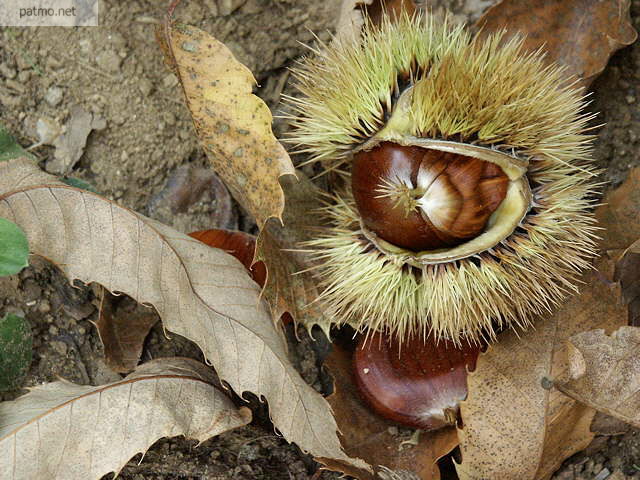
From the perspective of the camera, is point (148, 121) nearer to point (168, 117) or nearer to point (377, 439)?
point (168, 117)

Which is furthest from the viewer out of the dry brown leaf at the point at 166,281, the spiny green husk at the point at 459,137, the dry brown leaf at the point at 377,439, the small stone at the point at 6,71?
the small stone at the point at 6,71

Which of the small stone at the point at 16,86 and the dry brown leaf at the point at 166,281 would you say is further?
the small stone at the point at 16,86

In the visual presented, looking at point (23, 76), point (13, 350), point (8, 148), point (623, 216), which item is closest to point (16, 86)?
point (23, 76)

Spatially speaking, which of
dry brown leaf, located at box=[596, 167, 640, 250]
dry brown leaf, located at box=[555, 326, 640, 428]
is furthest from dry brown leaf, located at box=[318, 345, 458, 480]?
dry brown leaf, located at box=[596, 167, 640, 250]

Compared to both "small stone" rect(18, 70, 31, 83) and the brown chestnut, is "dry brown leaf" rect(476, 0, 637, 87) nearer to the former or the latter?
the brown chestnut

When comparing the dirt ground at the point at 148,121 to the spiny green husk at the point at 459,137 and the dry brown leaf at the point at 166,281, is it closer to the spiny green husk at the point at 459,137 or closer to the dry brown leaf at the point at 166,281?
the dry brown leaf at the point at 166,281

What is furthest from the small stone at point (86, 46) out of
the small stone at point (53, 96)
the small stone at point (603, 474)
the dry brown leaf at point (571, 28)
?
the small stone at point (603, 474)
